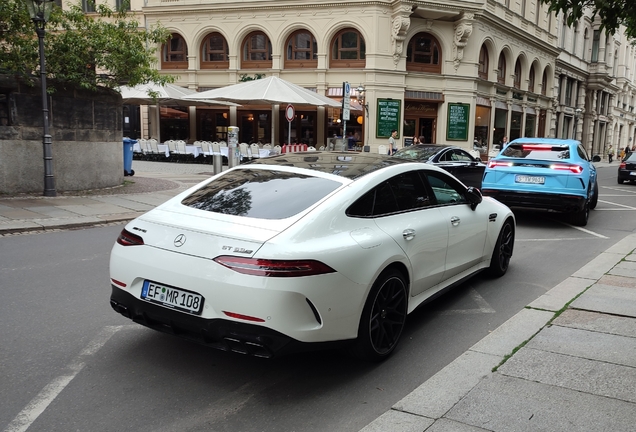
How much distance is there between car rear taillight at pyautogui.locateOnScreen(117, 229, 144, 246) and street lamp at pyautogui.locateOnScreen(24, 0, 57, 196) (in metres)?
8.94

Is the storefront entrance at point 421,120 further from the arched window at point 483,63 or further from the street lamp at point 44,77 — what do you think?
the street lamp at point 44,77

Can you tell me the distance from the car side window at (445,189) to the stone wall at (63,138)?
10004 mm

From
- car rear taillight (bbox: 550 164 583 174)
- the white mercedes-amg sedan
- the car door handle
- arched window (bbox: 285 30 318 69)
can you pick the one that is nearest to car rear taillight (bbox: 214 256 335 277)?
the white mercedes-amg sedan

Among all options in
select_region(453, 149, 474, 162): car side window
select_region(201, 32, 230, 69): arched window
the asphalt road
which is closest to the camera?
the asphalt road

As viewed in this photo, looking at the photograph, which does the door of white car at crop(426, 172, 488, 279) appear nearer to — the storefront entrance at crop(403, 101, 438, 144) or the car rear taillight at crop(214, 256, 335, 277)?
the car rear taillight at crop(214, 256, 335, 277)

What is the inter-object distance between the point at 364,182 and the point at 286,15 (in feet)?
90.2

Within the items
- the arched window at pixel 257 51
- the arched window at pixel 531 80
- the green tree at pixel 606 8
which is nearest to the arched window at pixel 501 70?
the arched window at pixel 531 80

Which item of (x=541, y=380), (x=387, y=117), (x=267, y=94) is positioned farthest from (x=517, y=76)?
(x=541, y=380)

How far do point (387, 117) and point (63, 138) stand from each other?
19361 millimetres

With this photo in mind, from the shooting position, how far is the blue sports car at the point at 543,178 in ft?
32.7

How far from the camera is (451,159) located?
14602 millimetres

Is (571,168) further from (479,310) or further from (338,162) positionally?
(338,162)

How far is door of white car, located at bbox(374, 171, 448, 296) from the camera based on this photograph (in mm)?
4211

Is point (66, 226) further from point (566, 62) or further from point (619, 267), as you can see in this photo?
point (566, 62)
